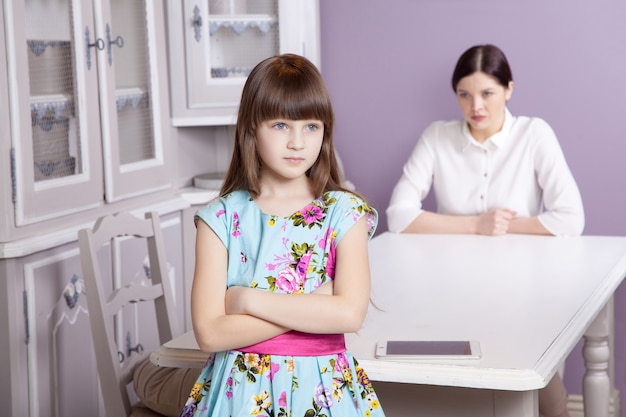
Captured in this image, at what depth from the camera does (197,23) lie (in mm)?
3182

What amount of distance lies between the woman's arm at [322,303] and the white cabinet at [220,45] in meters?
1.80

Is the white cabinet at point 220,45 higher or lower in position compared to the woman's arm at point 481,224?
higher

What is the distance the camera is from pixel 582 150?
127 inches

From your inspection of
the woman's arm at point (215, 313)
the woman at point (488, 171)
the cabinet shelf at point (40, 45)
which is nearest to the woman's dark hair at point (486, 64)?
the woman at point (488, 171)

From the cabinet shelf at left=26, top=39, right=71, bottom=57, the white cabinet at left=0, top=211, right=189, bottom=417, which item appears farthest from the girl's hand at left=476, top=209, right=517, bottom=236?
the cabinet shelf at left=26, top=39, right=71, bottom=57

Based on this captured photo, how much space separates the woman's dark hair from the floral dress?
1.52 m

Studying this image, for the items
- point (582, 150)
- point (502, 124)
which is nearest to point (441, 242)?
point (502, 124)

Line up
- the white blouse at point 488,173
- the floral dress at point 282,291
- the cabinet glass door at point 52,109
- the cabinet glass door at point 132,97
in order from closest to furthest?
the floral dress at point 282,291
the cabinet glass door at point 52,109
the cabinet glass door at point 132,97
the white blouse at point 488,173

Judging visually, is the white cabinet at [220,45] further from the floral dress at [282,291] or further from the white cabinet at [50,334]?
the floral dress at [282,291]

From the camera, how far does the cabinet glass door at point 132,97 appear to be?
106 inches

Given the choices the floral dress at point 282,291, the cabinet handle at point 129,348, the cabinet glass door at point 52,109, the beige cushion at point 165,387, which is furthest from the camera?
the cabinet handle at point 129,348

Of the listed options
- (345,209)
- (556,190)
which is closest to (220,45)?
Answer: (556,190)

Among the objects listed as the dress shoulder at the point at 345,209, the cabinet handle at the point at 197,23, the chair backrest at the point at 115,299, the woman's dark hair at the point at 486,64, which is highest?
the cabinet handle at the point at 197,23

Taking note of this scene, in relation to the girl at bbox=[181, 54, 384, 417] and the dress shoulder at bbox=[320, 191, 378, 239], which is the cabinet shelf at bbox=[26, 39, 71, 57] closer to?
the girl at bbox=[181, 54, 384, 417]
